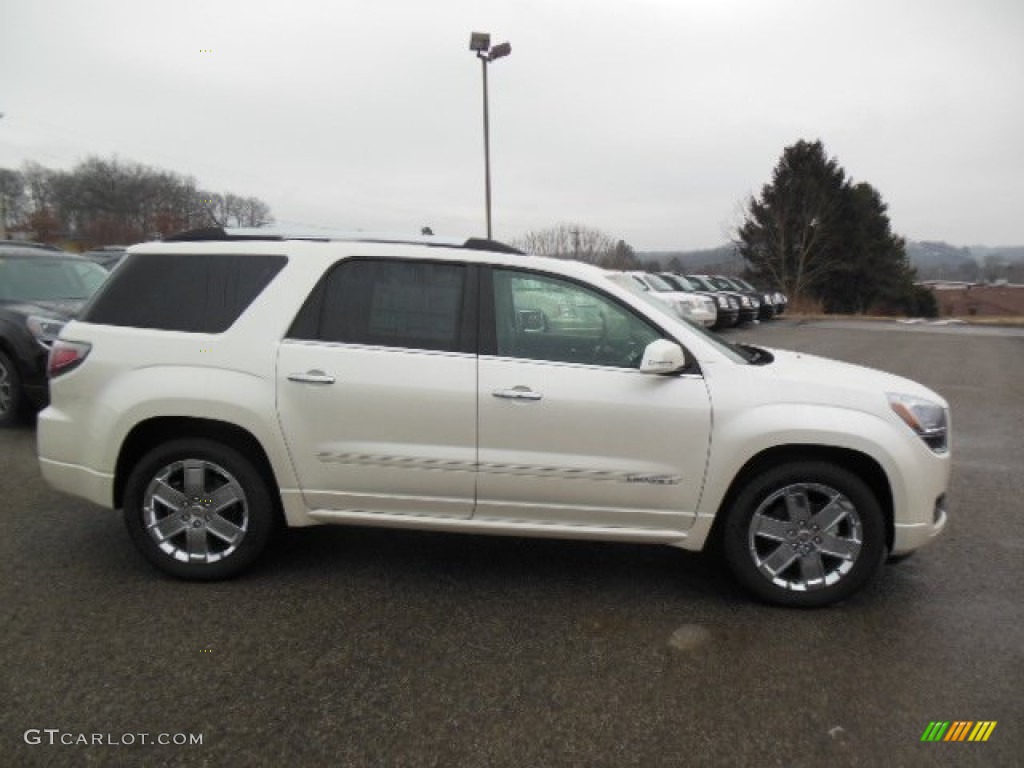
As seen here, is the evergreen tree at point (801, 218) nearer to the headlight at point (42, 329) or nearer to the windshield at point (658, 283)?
the windshield at point (658, 283)

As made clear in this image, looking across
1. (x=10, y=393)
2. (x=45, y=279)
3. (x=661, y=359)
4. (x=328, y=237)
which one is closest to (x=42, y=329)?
(x=10, y=393)

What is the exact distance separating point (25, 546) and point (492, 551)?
8.81 ft

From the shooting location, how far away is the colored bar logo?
2387mm

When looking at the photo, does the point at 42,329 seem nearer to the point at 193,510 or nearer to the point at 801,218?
the point at 193,510

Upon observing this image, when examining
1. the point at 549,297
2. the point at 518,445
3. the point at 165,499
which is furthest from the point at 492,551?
the point at 165,499

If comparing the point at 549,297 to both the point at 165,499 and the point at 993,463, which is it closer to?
the point at 165,499

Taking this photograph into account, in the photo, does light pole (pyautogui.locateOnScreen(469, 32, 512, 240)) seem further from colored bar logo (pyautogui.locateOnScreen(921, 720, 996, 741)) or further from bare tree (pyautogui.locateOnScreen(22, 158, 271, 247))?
bare tree (pyautogui.locateOnScreen(22, 158, 271, 247))

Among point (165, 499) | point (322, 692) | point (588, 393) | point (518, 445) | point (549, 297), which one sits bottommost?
point (322, 692)

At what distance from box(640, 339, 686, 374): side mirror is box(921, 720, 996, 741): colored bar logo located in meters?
1.69

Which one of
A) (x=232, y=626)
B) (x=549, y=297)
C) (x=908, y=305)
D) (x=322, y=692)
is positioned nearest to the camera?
(x=322, y=692)

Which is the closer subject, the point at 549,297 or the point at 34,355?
the point at 549,297

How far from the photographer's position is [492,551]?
12.8 ft

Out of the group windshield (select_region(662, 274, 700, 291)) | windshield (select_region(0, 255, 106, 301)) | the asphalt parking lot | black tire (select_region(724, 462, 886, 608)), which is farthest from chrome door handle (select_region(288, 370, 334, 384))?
windshield (select_region(662, 274, 700, 291))

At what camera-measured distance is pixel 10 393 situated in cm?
631
